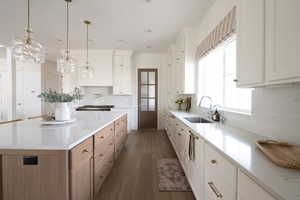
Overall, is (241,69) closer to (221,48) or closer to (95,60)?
(221,48)

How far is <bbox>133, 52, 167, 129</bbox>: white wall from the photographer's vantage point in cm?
537

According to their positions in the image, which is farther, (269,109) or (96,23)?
(96,23)

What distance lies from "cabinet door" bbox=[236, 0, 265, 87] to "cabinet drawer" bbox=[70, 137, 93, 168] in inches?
62.0

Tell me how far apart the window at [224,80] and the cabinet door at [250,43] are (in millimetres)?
535

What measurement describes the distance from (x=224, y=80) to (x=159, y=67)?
3.33m

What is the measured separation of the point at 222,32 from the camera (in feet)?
6.25

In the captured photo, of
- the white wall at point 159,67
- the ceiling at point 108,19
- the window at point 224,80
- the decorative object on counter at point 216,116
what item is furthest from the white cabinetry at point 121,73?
the decorative object on counter at point 216,116

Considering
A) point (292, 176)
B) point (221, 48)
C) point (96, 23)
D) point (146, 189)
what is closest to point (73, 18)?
point (96, 23)

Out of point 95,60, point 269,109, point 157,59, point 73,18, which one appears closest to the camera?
point 269,109

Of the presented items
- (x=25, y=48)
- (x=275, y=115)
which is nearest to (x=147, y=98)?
(x=25, y=48)

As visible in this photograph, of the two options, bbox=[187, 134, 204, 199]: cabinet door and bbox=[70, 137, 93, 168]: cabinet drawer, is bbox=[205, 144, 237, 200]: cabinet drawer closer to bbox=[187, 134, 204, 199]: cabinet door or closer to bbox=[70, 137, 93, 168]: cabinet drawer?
bbox=[187, 134, 204, 199]: cabinet door

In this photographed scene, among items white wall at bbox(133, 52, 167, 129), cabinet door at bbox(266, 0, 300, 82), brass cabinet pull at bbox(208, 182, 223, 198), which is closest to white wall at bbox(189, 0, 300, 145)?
cabinet door at bbox(266, 0, 300, 82)

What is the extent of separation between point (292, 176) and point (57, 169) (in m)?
1.48

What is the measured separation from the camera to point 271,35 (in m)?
0.94
